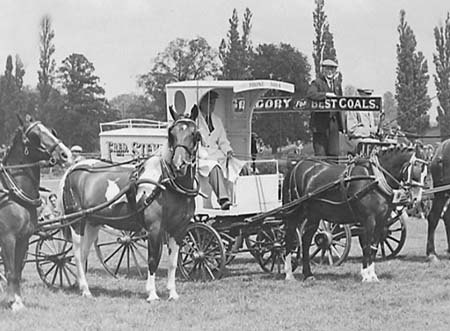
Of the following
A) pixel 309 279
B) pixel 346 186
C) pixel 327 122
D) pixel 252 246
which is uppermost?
pixel 327 122

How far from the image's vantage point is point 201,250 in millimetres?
11789

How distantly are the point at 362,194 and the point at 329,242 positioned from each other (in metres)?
1.82

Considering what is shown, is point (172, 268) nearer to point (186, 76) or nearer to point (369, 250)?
point (369, 250)

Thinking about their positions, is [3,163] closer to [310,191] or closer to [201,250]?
[201,250]

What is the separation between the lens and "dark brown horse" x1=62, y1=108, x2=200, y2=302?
9.99 meters

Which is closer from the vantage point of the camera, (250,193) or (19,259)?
(19,259)

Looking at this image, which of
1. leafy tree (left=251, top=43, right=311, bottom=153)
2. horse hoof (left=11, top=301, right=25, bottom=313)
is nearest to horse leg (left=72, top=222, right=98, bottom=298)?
horse hoof (left=11, top=301, right=25, bottom=313)

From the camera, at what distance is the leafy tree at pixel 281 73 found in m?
42.7

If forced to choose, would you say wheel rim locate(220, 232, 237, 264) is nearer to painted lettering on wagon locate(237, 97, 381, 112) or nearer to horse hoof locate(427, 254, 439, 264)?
painted lettering on wagon locate(237, 97, 381, 112)

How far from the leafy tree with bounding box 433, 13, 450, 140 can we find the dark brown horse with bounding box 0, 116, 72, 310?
47.5 meters

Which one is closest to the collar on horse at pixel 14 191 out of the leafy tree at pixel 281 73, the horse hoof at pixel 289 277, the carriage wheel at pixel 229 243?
the carriage wheel at pixel 229 243

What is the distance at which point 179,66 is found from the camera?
5959cm

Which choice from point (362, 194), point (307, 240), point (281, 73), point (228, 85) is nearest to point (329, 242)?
point (307, 240)

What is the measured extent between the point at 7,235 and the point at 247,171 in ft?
15.5
